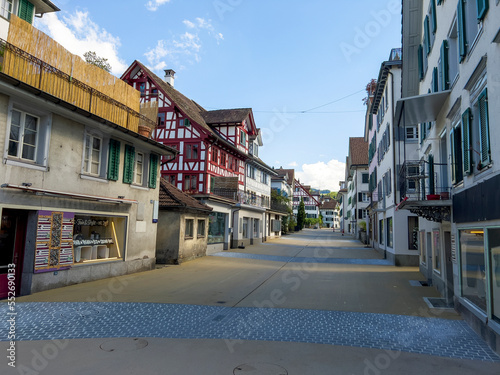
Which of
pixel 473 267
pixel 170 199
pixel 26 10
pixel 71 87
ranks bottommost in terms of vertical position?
pixel 473 267

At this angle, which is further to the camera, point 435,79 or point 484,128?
point 435,79

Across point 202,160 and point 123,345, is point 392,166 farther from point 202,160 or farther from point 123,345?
point 123,345

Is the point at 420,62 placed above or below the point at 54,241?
above

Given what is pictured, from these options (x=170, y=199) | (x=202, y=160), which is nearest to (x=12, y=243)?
(x=170, y=199)

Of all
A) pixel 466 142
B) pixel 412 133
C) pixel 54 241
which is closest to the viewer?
pixel 466 142

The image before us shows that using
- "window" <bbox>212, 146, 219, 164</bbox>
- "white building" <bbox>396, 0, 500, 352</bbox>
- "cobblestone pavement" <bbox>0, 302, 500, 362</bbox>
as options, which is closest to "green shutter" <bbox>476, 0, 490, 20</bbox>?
"white building" <bbox>396, 0, 500, 352</bbox>

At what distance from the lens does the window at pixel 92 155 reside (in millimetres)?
11172

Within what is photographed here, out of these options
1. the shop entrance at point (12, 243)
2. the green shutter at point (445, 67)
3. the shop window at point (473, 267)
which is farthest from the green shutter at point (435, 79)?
the shop entrance at point (12, 243)

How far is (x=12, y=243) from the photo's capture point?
9.05 m

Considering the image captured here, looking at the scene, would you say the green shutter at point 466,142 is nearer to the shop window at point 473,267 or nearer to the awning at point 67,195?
the shop window at point 473,267

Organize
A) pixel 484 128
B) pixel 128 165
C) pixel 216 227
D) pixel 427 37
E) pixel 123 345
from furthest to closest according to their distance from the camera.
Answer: pixel 216 227
pixel 128 165
pixel 427 37
pixel 484 128
pixel 123 345

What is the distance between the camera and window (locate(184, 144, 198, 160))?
83.0 ft

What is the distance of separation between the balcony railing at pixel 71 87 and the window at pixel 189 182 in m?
10.3

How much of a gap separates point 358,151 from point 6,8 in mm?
36799
